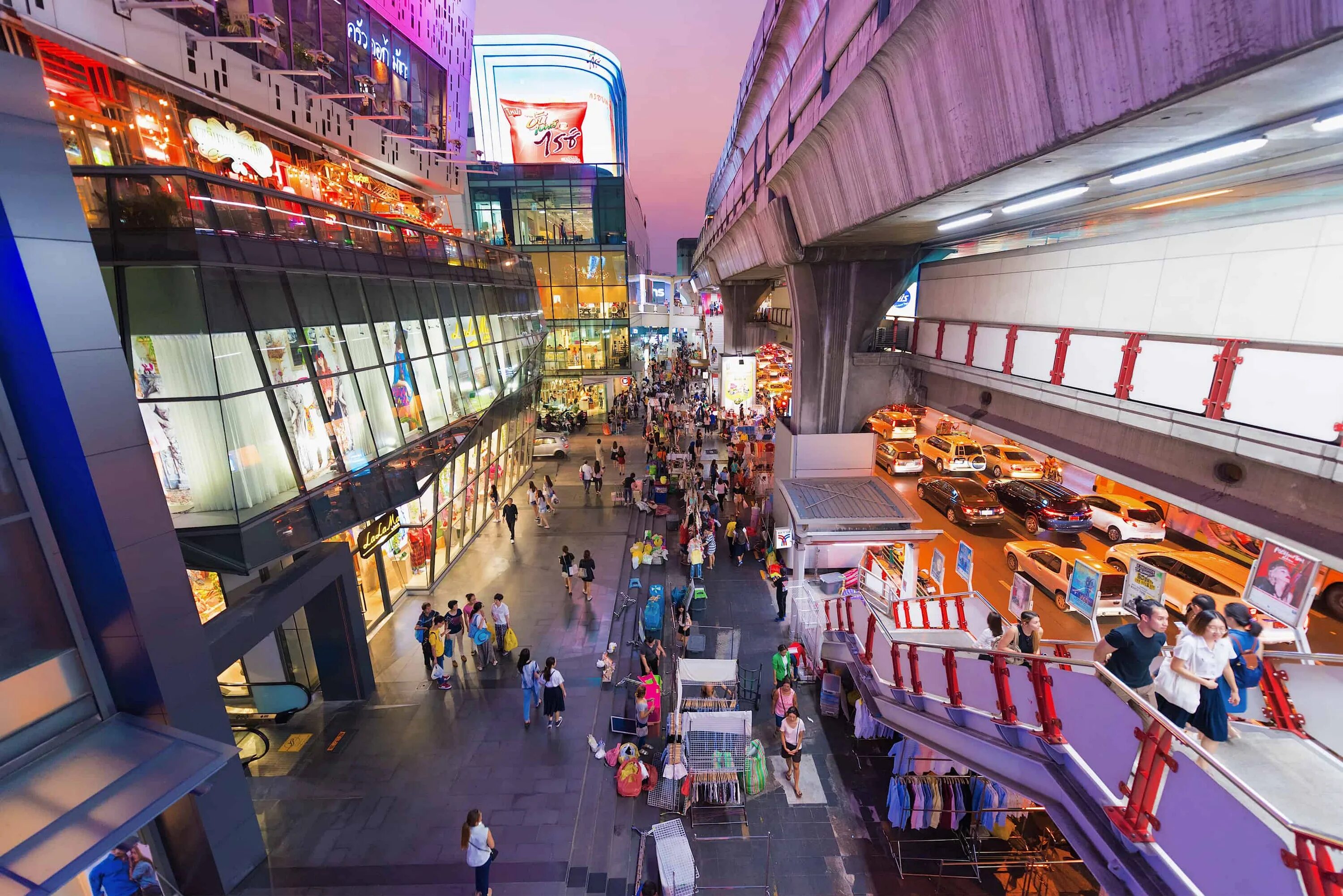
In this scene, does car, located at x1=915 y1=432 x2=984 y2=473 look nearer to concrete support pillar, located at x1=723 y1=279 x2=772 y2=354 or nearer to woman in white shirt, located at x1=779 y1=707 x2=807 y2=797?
concrete support pillar, located at x1=723 y1=279 x2=772 y2=354

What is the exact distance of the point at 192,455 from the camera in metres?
7.06

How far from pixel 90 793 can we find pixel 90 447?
3128 mm

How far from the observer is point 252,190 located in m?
7.71

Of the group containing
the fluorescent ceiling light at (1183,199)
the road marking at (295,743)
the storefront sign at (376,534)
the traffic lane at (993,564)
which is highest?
the fluorescent ceiling light at (1183,199)

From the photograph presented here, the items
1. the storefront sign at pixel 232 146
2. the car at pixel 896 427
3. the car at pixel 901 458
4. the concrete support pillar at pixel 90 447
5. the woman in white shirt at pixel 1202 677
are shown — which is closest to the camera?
the woman in white shirt at pixel 1202 677

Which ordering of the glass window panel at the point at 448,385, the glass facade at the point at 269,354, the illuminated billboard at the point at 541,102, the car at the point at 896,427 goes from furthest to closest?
the illuminated billboard at the point at 541,102 < the car at the point at 896,427 < the glass window panel at the point at 448,385 < the glass facade at the point at 269,354

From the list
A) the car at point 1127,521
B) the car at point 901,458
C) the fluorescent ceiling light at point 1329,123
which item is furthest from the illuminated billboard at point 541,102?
the fluorescent ceiling light at point 1329,123

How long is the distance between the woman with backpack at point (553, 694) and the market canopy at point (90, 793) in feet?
14.1

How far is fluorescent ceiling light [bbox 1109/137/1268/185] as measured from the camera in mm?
3902

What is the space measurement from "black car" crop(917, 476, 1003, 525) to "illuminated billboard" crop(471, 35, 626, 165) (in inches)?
1274

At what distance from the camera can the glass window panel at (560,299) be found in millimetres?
33188

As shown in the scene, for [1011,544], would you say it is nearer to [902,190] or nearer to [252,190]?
[902,190]

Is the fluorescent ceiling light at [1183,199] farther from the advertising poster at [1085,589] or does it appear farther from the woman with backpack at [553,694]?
the woman with backpack at [553,694]

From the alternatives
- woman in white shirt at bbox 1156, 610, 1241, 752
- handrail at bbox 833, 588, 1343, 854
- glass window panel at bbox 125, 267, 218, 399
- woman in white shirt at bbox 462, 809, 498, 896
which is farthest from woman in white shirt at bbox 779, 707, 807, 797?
glass window panel at bbox 125, 267, 218, 399
